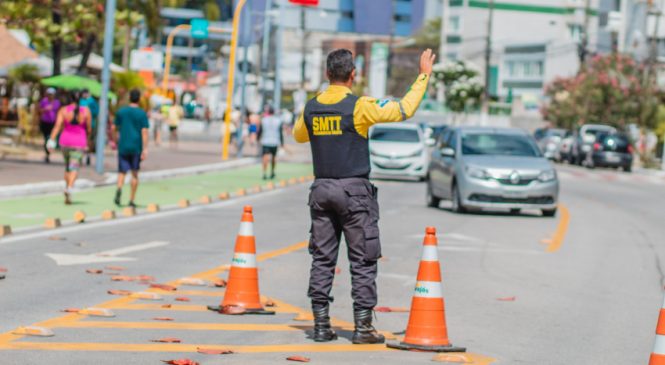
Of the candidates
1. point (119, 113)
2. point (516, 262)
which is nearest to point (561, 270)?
point (516, 262)

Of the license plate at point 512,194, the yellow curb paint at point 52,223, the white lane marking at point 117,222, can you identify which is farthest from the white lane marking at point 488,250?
the license plate at point 512,194

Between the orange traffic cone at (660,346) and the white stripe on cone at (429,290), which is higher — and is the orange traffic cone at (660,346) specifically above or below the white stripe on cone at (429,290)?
above

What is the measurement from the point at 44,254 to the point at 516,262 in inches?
216

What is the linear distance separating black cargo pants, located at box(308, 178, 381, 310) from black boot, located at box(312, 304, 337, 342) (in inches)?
1.9

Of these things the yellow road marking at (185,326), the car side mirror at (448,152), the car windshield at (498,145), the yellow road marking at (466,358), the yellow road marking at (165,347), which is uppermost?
the yellow road marking at (466,358)

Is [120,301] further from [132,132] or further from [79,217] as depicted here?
[132,132]

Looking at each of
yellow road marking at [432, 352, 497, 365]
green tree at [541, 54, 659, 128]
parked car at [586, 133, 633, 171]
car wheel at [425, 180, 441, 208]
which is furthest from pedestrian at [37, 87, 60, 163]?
green tree at [541, 54, 659, 128]

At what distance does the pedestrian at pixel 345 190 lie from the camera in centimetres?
963

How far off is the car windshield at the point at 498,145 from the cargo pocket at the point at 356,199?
17.2 m

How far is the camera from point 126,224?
67.6 feet

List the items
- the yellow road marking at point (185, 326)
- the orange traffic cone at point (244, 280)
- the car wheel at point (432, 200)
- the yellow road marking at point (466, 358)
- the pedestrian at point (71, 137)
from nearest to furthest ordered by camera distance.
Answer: the yellow road marking at point (466, 358)
the yellow road marking at point (185, 326)
the orange traffic cone at point (244, 280)
the pedestrian at point (71, 137)
the car wheel at point (432, 200)

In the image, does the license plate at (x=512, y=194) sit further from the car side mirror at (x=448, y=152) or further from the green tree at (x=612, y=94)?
the green tree at (x=612, y=94)

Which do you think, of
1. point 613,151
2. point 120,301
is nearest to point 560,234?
point 120,301

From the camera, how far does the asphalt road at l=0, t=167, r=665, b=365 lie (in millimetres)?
9469
